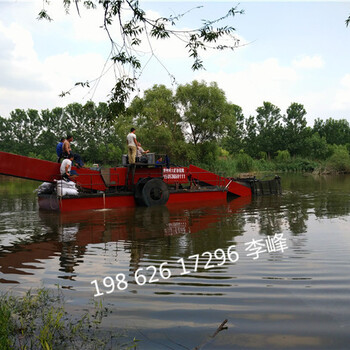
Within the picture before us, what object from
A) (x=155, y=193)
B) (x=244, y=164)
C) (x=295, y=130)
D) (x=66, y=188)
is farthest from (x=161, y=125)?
(x=295, y=130)

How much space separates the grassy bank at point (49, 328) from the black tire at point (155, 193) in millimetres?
9859

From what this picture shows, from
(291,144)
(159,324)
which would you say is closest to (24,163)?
(159,324)

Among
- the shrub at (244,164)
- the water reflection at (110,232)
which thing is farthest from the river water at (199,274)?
the shrub at (244,164)

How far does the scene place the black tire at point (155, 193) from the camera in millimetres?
14102

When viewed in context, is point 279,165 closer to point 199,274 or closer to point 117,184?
point 117,184

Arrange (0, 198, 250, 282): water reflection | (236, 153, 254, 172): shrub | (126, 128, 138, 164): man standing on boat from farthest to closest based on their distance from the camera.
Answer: (236, 153, 254, 172): shrub < (126, 128, 138, 164): man standing on boat < (0, 198, 250, 282): water reflection

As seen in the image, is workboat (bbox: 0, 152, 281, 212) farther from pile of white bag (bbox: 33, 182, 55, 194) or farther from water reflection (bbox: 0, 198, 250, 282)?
water reflection (bbox: 0, 198, 250, 282)

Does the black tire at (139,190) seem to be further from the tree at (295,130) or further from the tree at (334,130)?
the tree at (334,130)

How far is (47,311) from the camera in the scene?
157 inches

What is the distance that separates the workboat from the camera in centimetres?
1211

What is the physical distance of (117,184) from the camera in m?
14.1

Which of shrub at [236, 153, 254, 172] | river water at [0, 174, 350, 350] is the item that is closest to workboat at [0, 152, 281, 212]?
river water at [0, 174, 350, 350]

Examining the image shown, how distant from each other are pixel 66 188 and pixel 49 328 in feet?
30.7

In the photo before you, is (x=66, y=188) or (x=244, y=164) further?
(x=244, y=164)
